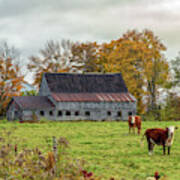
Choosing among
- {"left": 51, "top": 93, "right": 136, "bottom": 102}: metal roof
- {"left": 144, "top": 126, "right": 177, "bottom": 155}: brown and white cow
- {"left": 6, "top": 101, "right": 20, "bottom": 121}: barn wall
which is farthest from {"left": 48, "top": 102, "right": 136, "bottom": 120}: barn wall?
{"left": 144, "top": 126, "right": 177, "bottom": 155}: brown and white cow

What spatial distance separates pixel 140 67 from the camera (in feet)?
169

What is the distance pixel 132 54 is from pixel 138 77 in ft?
11.4

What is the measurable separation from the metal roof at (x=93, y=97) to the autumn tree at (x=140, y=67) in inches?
110

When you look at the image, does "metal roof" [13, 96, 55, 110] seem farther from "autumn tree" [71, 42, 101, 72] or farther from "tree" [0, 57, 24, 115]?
"autumn tree" [71, 42, 101, 72]

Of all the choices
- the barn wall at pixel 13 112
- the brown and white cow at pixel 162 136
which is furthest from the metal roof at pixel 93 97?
the brown and white cow at pixel 162 136

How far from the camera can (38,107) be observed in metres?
46.1

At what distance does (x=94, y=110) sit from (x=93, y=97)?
179cm

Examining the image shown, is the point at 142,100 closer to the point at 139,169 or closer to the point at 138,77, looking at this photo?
the point at 138,77

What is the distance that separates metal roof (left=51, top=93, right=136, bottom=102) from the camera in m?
47.9

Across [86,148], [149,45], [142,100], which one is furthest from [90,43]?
[86,148]

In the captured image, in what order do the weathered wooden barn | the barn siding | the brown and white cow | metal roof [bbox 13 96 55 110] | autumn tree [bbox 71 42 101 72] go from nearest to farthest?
the brown and white cow < metal roof [bbox 13 96 55 110] < the weathered wooden barn < the barn siding < autumn tree [bbox 71 42 101 72]

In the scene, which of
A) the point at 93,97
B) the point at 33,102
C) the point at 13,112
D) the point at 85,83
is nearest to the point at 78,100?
the point at 93,97

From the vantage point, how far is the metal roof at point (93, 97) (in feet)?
157

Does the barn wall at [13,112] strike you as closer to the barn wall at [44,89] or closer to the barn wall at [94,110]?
the barn wall at [94,110]
